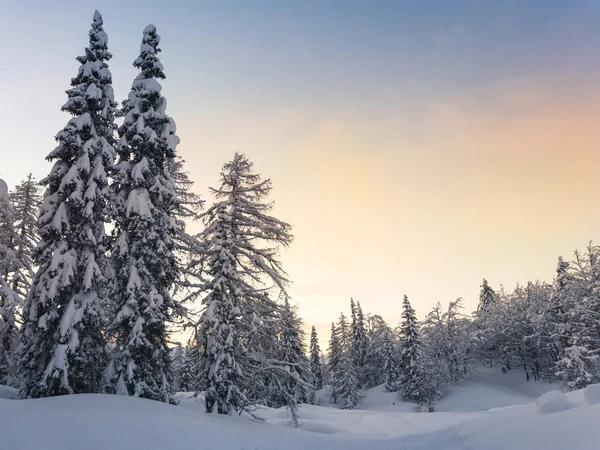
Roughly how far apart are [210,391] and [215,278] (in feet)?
15.1

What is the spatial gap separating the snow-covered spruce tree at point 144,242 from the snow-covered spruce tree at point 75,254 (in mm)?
842

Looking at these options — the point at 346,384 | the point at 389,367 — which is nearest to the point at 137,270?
the point at 346,384

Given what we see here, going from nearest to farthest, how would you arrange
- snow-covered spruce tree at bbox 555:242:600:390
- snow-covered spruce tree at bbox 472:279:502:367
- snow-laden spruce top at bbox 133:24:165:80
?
1. snow-laden spruce top at bbox 133:24:165:80
2. snow-covered spruce tree at bbox 555:242:600:390
3. snow-covered spruce tree at bbox 472:279:502:367

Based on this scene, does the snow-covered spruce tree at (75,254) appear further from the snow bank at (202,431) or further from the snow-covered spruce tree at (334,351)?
the snow-covered spruce tree at (334,351)

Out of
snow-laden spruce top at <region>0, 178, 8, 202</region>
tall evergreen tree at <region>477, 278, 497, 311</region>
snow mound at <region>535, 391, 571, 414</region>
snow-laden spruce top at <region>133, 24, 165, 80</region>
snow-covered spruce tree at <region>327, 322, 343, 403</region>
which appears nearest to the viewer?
snow-laden spruce top at <region>0, 178, 8, 202</region>

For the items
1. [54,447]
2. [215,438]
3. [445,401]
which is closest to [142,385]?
[215,438]

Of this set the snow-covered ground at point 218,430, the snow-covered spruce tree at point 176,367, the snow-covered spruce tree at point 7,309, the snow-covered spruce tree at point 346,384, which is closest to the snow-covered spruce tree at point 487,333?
the snow-covered spruce tree at point 346,384

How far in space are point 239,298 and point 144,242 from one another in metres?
5.00

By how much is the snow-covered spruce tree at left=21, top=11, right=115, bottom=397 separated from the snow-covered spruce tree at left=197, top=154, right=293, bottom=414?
4.43 m

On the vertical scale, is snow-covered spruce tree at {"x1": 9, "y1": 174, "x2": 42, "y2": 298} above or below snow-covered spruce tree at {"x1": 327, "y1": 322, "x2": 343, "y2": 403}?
above

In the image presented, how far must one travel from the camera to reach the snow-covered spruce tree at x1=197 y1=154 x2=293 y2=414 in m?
15.8

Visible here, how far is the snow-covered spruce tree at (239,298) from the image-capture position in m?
15.8

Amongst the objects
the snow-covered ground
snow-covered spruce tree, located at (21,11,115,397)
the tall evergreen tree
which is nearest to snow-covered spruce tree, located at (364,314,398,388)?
the tall evergreen tree

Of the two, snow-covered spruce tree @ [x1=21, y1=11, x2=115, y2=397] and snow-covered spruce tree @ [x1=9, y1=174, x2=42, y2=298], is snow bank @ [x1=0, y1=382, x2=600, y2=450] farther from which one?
snow-covered spruce tree @ [x1=9, y1=174, x2=42, y2=298]
